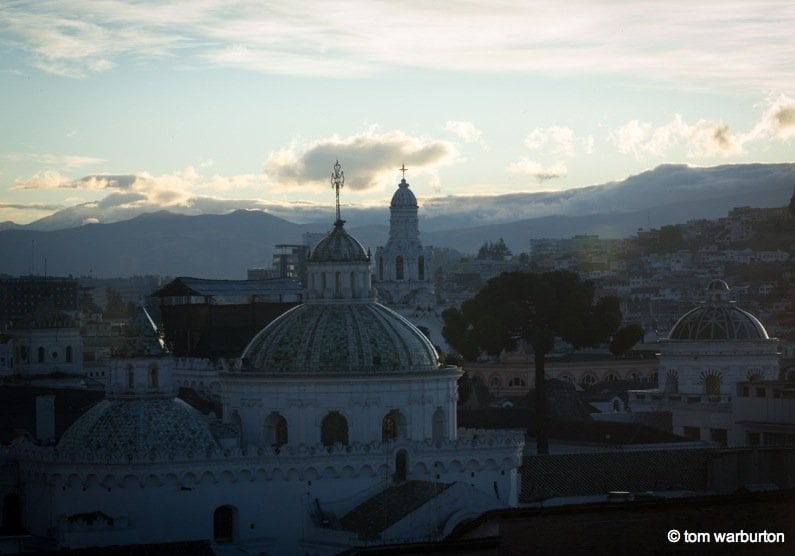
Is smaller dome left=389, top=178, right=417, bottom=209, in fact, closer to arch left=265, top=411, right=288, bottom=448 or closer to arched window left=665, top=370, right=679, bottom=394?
arched window left=665, top=370, right=679, bottom=394

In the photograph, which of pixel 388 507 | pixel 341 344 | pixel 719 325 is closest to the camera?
pixel 388 507

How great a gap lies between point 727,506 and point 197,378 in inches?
1693

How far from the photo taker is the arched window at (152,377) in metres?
61.2

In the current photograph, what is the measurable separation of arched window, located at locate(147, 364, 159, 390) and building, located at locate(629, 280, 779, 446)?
99.5 feet

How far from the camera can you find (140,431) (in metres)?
60.1

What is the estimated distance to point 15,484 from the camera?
6144 cm

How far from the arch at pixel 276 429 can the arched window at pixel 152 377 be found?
3443 millimetres

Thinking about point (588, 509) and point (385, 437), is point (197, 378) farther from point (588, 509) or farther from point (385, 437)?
point (588, 509)

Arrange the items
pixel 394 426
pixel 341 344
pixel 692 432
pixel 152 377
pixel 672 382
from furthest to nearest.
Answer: pixel 672 382
pixel 692 432
pixel 394 426
pixel 341 344
pixel 152 377

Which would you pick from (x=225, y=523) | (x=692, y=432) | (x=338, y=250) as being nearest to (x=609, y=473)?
(x=338, y=250)

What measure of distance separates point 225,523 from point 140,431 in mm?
3178

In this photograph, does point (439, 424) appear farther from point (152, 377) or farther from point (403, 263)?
point (403, 263)

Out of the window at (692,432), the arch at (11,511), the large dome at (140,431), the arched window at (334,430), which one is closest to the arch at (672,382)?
the window at (692,432)

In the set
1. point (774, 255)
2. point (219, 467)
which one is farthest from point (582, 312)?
point (774, 255)
